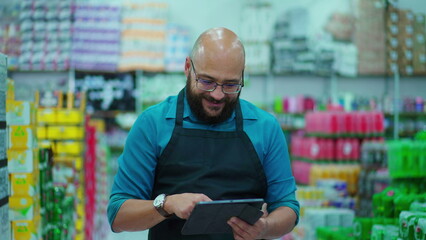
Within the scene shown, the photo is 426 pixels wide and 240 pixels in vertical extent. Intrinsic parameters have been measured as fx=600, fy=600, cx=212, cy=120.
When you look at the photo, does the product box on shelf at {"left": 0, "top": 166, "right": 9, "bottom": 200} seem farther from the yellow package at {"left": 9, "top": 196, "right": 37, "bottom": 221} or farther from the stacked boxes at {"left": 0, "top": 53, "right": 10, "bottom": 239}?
the yellow package at {"left": 9, "top": 196, "right": 37, "bottom": 221}

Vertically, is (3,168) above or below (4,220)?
above

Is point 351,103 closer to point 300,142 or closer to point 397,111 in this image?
point 397,111

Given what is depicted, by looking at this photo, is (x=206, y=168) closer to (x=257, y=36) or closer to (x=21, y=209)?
(x=21, y=209)

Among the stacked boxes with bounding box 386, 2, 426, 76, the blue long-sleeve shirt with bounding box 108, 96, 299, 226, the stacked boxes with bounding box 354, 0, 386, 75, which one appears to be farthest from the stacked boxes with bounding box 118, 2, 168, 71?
the blue long-sleeve shirt with bounding box 108, 96, 299, 226

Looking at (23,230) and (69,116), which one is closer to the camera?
(23,230)

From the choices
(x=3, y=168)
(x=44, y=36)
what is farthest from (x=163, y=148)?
(x=44, y=36)

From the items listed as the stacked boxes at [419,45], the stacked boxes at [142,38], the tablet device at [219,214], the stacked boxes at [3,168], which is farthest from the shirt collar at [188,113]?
the stacked boxes at [419,45]

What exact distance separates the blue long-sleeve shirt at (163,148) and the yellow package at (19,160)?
33.0 inches

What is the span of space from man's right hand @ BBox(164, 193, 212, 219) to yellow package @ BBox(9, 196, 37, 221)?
1.21 metres

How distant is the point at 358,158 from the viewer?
879cm

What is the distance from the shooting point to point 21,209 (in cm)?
318

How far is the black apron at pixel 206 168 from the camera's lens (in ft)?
8.11

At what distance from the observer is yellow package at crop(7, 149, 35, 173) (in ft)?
10.4

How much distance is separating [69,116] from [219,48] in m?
3.87
